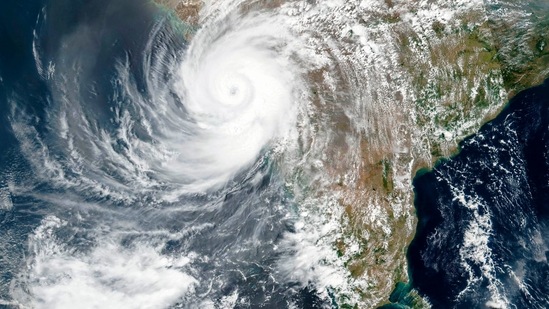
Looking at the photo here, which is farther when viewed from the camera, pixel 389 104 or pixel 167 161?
pixel 389 104

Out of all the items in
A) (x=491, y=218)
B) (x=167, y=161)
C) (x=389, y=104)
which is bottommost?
(x=491, y=218)

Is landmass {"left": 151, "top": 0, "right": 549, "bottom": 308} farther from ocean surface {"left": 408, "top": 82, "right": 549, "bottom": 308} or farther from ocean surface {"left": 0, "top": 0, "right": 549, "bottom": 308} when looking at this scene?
ocean surface {"left": 0, "top": 0, "right": 549, "bottom": 308}

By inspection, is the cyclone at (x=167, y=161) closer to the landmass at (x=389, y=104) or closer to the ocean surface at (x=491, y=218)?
the landmass at (x=389, y=104)

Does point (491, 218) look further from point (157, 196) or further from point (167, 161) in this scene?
point (157, 196)

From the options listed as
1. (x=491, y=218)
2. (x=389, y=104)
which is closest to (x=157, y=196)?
(x=389, y=104)

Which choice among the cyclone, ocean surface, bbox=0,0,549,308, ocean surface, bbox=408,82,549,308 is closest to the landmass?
ocean surface, bbox=408,82,549,308

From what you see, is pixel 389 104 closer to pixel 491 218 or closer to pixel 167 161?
pixel 491 218

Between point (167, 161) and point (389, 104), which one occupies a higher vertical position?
point (167, 161)

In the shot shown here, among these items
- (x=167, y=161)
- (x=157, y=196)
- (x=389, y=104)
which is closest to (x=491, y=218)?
(x=389, y=104)

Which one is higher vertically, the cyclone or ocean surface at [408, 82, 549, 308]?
the cyclone
